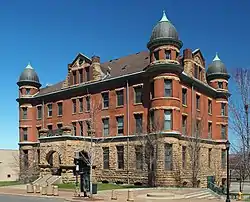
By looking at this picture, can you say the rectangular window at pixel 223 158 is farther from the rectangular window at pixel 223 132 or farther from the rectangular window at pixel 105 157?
the rectangular window at pixel 105 157

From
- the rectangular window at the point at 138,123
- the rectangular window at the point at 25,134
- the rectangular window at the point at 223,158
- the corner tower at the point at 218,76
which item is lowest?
the rectangular window at the point at 223,158

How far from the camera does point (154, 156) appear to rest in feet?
137

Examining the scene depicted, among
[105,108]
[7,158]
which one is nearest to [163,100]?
[105,108]

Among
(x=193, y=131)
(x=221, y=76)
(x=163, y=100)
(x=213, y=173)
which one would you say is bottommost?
(x=213, y=173)

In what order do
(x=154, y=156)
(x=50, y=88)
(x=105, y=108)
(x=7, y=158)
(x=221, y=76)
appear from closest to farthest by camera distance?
1. (x=154, y=156)
2. (x=105, y=108)
3. (x=221, y=76)
4. (x=50, y=88)
5. (x=7, y=158)

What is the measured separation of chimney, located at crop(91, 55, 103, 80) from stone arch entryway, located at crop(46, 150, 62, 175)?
10.6m

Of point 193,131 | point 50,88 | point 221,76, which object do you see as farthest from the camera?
point 50,88

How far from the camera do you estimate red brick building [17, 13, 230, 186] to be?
43094 millimetres

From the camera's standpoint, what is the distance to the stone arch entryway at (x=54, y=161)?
45528 mm

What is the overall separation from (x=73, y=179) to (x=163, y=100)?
42.3ft

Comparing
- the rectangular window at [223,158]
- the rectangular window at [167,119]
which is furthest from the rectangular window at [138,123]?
the rectangular window at [223,158]

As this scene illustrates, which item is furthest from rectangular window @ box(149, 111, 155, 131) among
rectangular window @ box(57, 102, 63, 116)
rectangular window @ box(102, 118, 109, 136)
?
rectangular window @ box(57, 102, 63, 116)

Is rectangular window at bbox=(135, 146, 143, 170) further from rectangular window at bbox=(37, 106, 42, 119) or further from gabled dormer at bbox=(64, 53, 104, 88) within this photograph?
rectangular window at bbox=(37, 106, 42, 119)

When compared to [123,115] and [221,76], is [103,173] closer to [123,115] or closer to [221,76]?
[123,115]
